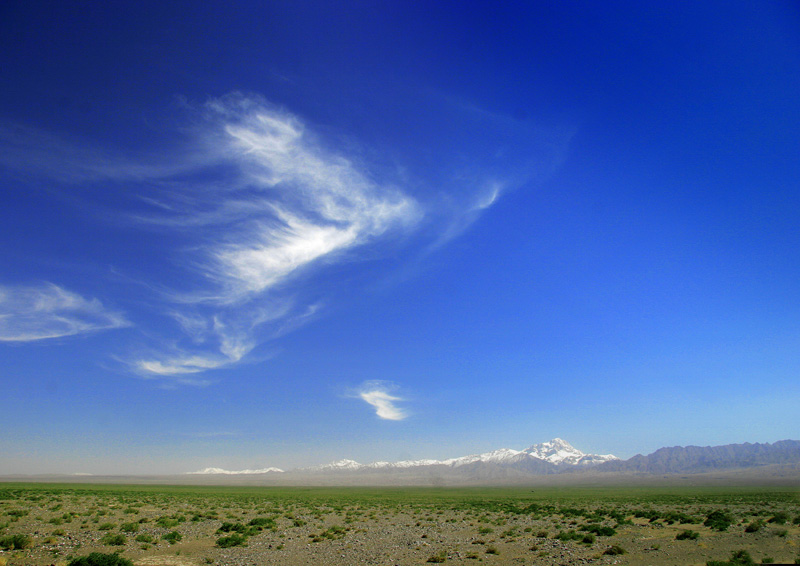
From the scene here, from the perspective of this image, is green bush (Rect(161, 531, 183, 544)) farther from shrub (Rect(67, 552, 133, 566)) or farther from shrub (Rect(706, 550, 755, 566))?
shrub (Rect(706, 550, 755, 566))

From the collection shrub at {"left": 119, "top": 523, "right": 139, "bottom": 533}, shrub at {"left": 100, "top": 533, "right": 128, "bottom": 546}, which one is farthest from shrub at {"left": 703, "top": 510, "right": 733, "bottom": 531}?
shrub at {"left": 119, "top": 523, "right": 139, "bottom": 533}

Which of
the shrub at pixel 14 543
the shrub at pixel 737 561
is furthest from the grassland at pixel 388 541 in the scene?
the shrub at pixel 737 561

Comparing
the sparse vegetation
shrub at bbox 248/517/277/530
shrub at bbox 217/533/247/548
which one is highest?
the sparse vegetation

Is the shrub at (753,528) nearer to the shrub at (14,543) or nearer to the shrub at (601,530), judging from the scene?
the shrub at (601,530)

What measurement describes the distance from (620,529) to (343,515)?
96.8ft

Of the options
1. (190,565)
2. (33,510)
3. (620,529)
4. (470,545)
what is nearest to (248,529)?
(190,565)

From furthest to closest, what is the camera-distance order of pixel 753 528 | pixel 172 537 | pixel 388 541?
pixel 388 541
pixel 753 528
pixel 172 537

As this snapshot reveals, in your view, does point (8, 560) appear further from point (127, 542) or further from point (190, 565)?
point (190, 565)

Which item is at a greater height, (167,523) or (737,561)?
(737,561)

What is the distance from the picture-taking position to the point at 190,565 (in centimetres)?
2119

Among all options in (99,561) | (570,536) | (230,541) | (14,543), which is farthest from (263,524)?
(570,536)

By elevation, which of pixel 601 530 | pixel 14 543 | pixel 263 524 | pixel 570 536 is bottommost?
pixel 263 524

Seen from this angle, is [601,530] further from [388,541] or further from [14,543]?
[14,543]

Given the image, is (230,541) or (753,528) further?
(753,528)
